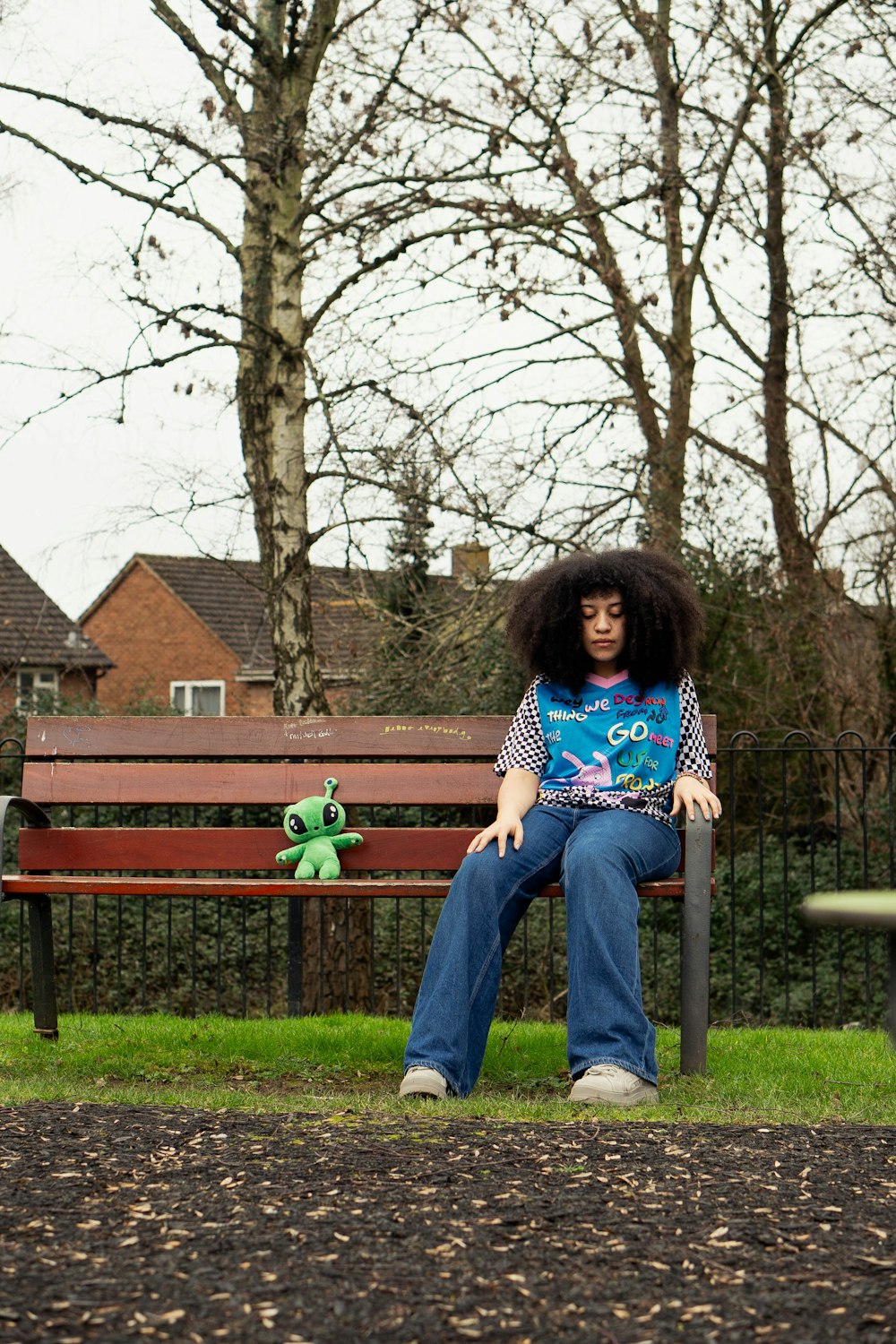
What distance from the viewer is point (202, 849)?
485cm

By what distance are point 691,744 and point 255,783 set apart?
1510 mm

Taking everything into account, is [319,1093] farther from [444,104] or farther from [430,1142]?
[444,104]

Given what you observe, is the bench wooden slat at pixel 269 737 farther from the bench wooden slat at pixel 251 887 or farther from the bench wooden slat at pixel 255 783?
the bench wooden slat at pixel 251 887

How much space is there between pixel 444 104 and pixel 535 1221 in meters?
6.52

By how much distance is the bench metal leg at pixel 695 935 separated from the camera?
4324mm

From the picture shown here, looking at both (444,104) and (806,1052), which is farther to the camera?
(444,104)

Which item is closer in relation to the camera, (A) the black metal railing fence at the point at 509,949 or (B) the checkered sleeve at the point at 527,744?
(B) the checkered sleeve at the point at 527,744

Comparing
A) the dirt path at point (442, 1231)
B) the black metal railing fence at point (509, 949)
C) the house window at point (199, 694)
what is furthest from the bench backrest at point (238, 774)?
the house window at point (199, 694)

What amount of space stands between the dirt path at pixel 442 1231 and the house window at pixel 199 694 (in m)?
30.2

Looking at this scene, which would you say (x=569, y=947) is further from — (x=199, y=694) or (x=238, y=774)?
(x=199, y=694)

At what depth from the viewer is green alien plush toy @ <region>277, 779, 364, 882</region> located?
4770mm

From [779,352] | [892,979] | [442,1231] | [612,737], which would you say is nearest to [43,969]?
[612,737]

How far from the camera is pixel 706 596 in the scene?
1051 centimetres

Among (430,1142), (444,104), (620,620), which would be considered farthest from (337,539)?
(430,1142)
